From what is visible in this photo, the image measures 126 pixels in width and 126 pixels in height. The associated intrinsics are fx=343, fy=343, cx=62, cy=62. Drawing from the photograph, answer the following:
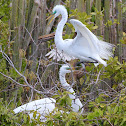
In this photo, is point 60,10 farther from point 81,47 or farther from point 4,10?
point 4,10

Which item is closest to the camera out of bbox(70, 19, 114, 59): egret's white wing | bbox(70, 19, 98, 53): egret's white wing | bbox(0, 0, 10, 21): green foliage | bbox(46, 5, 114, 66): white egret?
bbox(70, 19, 98, 53): egret's white wing

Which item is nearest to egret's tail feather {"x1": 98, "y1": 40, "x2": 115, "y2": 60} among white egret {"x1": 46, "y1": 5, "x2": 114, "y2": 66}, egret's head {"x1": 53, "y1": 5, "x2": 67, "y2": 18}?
white egret {"x1": 46, "y1": 5, "x2": 114, "y2": 66}

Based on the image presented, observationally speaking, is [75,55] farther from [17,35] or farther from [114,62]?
[17,35]

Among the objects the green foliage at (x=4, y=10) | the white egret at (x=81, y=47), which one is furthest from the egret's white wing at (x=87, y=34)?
the green foliage at (x=4, y=10)

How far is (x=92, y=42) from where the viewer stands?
4.35 m

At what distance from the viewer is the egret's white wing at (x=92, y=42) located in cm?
415

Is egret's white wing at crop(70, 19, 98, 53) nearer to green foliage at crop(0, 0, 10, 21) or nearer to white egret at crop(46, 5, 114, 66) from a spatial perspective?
white egret at crop(46, 5, 114, 66)

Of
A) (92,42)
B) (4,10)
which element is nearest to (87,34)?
(92,42)

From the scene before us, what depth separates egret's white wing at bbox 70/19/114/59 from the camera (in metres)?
4.15

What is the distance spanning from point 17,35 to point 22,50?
28cm

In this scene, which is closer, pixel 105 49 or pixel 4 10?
pixel 105 49

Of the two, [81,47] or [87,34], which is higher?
[87,34]

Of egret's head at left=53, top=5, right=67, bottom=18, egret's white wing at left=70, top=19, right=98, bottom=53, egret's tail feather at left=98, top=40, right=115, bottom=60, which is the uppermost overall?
egret's head at left=53, top=5, right=67, bottom=18

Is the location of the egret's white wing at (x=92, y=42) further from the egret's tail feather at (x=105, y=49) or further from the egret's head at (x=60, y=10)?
the egret's head at (x=60, y=10)
